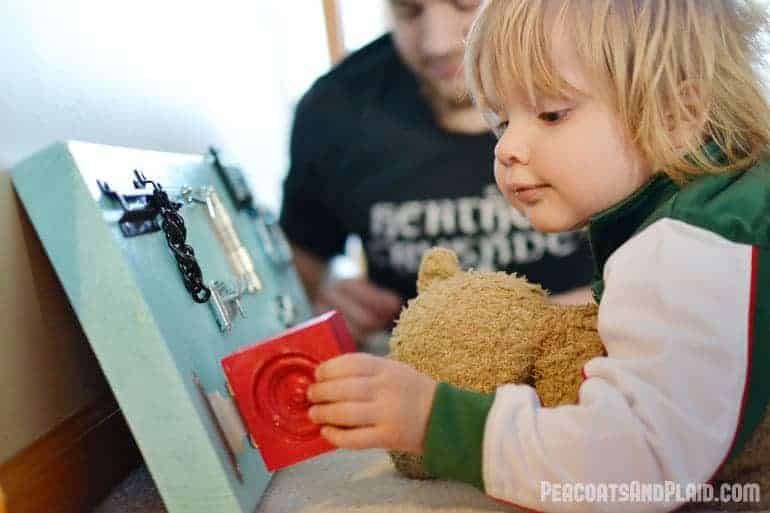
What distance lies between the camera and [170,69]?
3.69 feet

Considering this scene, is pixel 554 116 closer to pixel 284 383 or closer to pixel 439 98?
pixel 284 383

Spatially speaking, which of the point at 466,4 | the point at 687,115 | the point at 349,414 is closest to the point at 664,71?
the point at 687,115

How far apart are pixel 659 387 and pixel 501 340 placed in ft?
0.51

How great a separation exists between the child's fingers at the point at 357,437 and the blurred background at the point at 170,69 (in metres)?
0.37

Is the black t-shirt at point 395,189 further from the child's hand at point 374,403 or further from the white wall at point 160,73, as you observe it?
the child's hand at point 374,403

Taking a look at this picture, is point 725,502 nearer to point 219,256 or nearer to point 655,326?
point 655,326

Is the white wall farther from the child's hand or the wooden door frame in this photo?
the child's hand

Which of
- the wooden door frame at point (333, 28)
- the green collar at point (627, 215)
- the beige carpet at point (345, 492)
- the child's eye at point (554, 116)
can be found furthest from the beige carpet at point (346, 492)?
the wooden door frame at point (333, 28)

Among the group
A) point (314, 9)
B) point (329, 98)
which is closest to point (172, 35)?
point (329, 98)

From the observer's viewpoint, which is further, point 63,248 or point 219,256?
point 219,256

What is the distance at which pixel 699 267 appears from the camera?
0.50m

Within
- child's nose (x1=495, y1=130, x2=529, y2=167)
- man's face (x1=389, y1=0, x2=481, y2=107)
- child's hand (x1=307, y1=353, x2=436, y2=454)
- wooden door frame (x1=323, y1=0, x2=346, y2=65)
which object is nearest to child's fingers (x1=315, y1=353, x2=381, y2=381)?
child's hand (x1=307, y1=353, x2=436, y2=454)

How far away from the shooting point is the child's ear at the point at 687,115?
58cm

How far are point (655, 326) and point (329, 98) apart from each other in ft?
3.03
